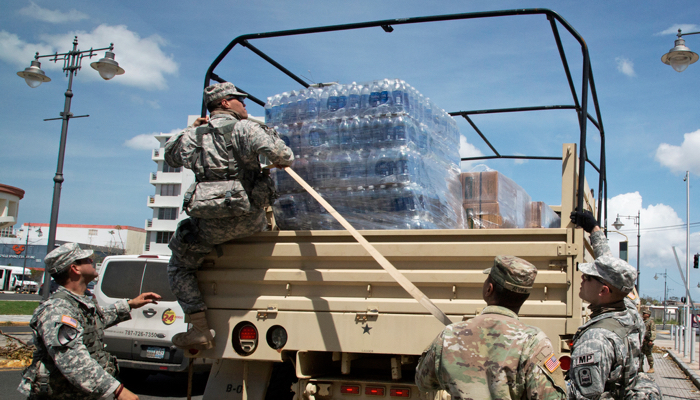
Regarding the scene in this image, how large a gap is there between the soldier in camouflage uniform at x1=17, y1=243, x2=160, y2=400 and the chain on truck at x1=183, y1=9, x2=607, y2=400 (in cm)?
81

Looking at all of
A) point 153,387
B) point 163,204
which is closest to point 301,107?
point 153,387

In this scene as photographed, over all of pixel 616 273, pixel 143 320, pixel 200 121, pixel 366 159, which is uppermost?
pixel 200 121

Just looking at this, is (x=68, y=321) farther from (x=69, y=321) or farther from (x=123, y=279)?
(x=123, y=279)

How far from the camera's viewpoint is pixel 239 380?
3.80 metres

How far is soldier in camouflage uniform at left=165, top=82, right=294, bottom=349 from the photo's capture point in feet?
11.9

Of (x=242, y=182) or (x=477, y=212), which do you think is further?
(x=477, y=212)

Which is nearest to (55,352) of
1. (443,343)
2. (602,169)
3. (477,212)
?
(443,343)

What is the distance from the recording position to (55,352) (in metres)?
2.89

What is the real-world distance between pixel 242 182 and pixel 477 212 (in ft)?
6.55

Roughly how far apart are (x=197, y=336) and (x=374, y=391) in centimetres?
121

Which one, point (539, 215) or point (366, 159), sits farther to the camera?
point (539, 215)

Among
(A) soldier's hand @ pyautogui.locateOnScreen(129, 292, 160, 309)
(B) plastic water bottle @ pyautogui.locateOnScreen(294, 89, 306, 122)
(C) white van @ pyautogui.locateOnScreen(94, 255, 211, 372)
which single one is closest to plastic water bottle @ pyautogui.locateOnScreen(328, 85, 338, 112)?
(B) plastic water bottle @ pyautogui.locateOnScreen(294, 89, 306, 122)

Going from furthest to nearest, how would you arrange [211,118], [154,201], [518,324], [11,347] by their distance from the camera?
[154,201] → [11,347] → [211,118] → [518,324]

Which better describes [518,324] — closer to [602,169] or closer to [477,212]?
[477,212]
